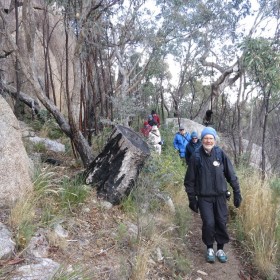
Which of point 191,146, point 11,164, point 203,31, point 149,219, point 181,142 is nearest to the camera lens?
point 11,164

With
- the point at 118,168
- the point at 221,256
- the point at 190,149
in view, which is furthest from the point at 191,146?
the point at 221,256

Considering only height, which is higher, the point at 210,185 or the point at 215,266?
the point at 210,185

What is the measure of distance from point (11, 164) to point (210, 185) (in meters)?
2.35

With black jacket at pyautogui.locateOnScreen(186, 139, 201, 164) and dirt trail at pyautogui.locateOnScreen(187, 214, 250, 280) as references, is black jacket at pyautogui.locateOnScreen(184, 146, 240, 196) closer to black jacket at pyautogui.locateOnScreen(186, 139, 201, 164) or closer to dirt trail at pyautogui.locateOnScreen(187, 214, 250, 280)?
dirt trail at pyautogui.locateOnScreen(187, 214, 250, 280)

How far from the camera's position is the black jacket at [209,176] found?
4.29 m

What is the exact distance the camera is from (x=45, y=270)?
3.00 m

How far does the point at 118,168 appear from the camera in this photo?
481 centimetres

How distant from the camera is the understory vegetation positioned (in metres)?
3.55

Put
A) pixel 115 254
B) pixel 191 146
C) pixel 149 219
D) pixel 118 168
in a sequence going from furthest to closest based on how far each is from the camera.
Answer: pixel 191 146, pixel 118 168, pixel 149 219, pixel 115 254

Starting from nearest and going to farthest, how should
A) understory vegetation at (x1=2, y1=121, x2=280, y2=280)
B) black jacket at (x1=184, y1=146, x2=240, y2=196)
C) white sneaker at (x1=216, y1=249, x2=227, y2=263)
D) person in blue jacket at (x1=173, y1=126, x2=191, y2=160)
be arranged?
1. understory vegetation at (x1=2, y1=121, x2=280, y2=280)
2. black jacket at (x1=184, y1=146, x2=240, y2=196)
3. white sneaker at (x1=216, y1=249, x2=227, y2=263)
4. person in blue jacket at (x1=173, y1=126, x2=191, y2=160)

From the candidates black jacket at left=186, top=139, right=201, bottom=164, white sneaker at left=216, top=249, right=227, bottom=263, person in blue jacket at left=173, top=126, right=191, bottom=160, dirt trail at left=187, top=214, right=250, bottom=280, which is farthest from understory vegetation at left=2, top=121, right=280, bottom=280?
person in blue jacket at left=173, top=126, right=191, bottom=160

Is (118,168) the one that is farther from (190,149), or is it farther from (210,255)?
(190,149)

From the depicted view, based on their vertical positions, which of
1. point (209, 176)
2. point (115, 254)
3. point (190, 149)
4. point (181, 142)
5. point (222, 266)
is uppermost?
point (181, 142)

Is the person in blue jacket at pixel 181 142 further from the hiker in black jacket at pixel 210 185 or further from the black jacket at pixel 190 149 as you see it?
the hiker in black jacket at pixel 210 185
